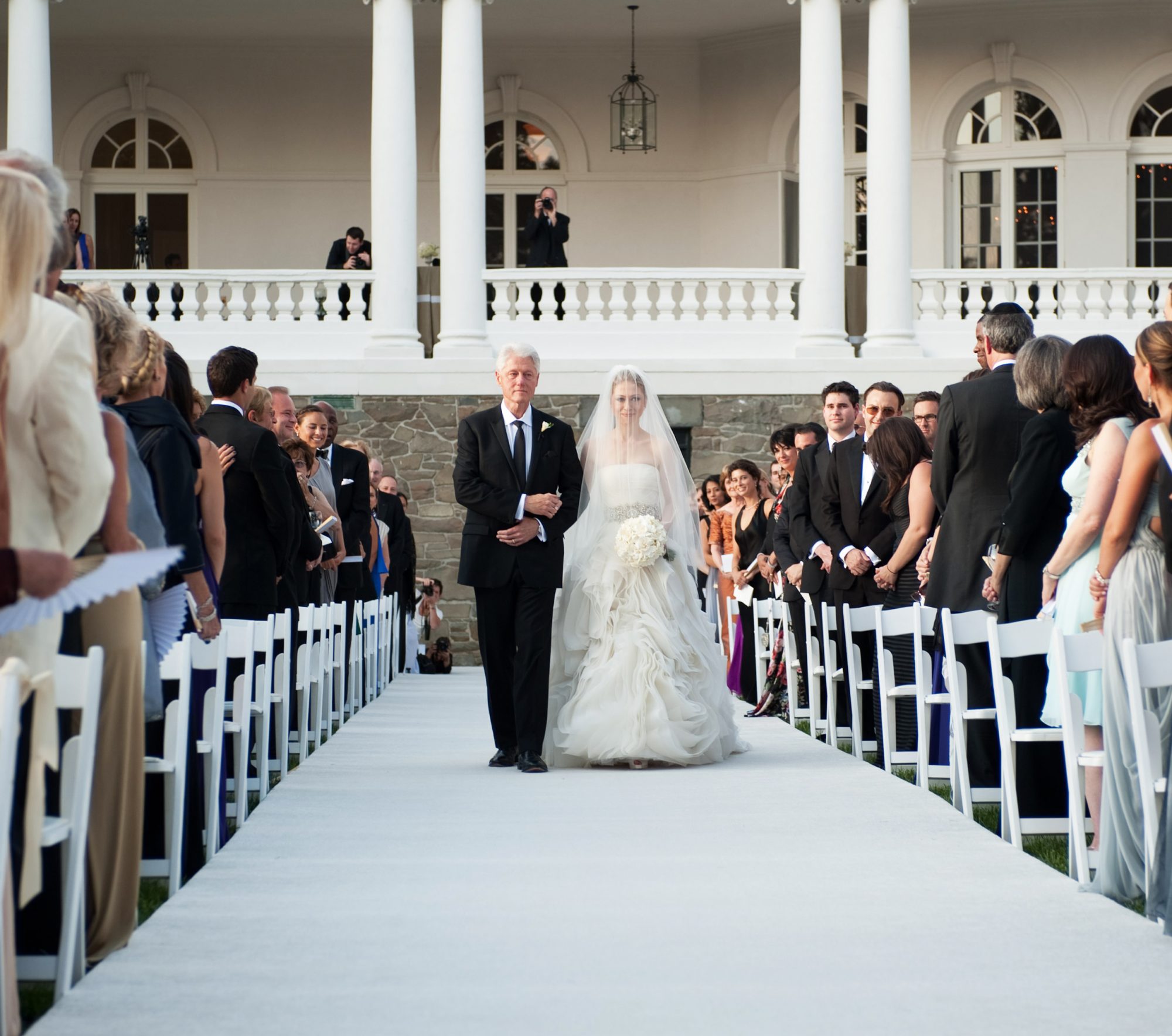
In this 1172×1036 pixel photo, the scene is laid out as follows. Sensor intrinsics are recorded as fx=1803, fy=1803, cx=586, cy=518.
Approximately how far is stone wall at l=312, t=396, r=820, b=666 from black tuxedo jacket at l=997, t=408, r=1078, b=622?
43.0 feet

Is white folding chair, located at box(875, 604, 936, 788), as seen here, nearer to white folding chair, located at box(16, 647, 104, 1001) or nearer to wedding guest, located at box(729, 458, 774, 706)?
white folding chair, located at box(16, 647, 104, 1001)

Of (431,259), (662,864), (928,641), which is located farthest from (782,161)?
(662,864)

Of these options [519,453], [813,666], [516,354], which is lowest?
[813,666]

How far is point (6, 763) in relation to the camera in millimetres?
3432

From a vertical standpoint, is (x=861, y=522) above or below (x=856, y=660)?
above

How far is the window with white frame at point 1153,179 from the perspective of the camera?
2273cm

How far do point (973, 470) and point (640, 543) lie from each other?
6.23 feet

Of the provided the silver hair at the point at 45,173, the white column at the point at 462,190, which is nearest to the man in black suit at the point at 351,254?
the white column at the point at 462,190

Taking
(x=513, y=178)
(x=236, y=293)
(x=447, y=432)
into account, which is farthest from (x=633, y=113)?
(x=236, y=293)

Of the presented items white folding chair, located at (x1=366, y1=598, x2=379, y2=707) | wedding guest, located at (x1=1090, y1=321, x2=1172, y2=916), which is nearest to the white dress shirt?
wedding guest, located at (x1=1090, y1=321, x2=1172, y2=916)

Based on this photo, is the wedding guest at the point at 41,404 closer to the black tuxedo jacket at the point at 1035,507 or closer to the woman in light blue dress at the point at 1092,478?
the woman in light blue dress at the point at 1092,478

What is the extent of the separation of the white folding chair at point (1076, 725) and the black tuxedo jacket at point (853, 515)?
4346mm

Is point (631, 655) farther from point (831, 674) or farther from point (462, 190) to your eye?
point (462, 190)

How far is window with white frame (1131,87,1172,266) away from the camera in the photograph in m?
22.7
